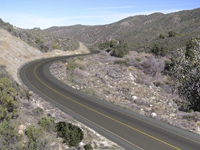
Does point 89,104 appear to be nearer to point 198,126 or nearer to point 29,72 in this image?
point 198,126

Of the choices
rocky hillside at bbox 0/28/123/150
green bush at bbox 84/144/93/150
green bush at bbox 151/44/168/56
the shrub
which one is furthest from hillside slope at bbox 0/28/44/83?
green bush at bbox 151/44/168/56

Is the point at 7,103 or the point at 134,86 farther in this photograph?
the point at 134,86

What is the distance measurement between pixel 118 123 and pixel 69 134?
5620 millimetres

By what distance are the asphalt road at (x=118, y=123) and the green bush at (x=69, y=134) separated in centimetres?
262

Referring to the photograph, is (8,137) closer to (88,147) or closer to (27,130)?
(27,130)

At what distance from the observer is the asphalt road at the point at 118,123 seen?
1276 centimetres

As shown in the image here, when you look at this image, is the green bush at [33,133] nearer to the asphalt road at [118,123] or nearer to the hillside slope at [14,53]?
the asphalt road at [118,123]

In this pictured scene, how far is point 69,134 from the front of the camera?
37.3 ft

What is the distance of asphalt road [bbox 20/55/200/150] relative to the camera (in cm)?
1276

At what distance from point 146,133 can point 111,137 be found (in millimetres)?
3166

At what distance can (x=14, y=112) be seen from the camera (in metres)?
11.5

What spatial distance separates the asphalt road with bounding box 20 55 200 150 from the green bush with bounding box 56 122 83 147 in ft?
8.59

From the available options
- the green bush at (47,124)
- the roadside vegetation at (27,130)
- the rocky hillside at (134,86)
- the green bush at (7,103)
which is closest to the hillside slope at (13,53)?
the rocky hillside at (134,86)

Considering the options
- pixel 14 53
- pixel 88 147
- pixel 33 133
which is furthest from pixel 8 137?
pixel 14 53
